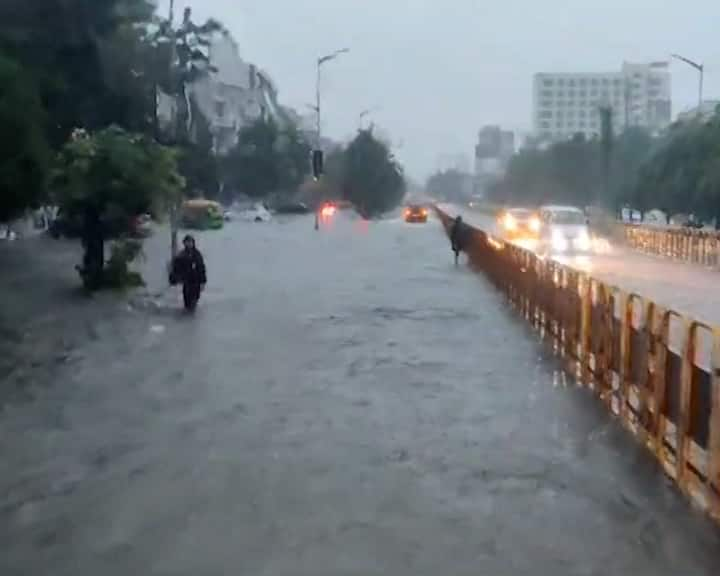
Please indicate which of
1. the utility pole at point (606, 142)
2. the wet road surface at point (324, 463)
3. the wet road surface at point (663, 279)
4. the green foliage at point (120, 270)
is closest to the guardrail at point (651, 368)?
the wet road surface at point (324, 463)

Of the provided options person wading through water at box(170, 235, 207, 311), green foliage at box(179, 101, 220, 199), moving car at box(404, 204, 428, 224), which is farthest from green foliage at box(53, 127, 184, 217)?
moving car at box(404, 204, 428, 224)

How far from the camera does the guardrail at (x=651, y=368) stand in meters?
9.12

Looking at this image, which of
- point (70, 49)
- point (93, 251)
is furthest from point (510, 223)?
point (93, 251)

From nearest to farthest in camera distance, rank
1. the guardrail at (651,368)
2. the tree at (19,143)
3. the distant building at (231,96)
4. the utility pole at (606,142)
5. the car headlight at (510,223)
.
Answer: the guardrail at (651,368) → the tree at (19,143) → the car headlight at (510,223) → the utility pole at (606,142) → the distant building at (231,96)

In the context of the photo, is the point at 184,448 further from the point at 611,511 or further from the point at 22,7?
the point at 22,7

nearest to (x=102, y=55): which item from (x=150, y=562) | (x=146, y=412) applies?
(x=146, y=412)

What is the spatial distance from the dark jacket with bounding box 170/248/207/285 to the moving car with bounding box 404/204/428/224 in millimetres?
66447

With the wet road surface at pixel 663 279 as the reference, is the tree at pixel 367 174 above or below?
above

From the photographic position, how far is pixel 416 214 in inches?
3691

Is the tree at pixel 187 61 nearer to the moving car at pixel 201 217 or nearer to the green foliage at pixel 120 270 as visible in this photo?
the moving car at pixel 201 217

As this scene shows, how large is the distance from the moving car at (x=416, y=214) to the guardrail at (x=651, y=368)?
7392 cm

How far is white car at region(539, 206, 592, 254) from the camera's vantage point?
1987 inches

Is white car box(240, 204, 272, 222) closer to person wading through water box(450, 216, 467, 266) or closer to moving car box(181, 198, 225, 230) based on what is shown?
moving car box(181, 198, 225, 230)

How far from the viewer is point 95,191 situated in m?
28.1
